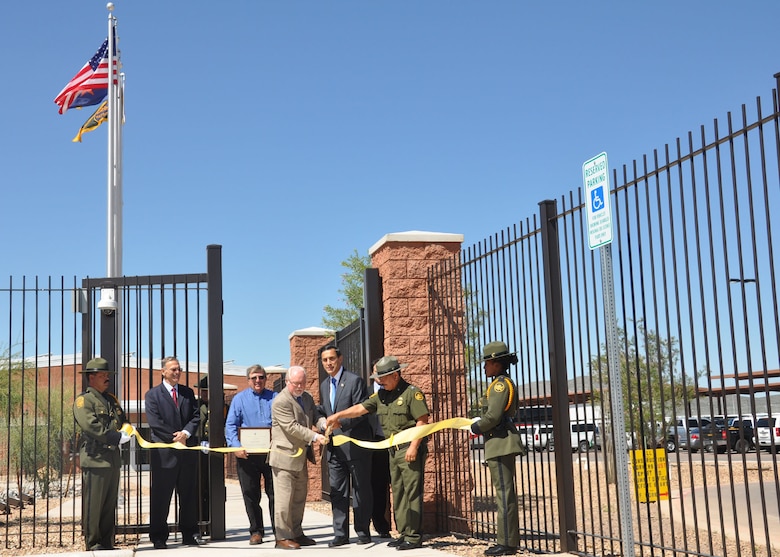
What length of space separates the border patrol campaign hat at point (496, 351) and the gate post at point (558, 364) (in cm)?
45

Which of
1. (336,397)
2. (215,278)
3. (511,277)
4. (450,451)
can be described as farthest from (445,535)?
(215,278)

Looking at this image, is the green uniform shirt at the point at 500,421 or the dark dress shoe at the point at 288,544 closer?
the green uniform shirt at the point at 500,421

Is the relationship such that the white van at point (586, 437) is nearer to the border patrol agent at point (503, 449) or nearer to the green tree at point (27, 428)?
the border patrol agent at point (503, 449)

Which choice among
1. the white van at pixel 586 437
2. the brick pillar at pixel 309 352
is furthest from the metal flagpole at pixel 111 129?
the white van at pixel 586 437

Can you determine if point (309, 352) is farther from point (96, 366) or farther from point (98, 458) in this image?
point (98, 458)

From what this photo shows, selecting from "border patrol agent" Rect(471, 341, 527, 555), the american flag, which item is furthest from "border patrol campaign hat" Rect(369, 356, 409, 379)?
the american flag

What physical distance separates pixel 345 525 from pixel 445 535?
119 centimetres

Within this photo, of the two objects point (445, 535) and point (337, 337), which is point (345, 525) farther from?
point (337, 337)

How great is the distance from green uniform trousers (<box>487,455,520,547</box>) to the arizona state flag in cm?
1602

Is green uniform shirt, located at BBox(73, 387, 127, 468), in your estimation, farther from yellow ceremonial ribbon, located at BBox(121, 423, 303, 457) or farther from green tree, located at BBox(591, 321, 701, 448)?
green tree, located at BBox(591, 321, 701, 448)

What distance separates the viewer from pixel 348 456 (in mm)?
10219

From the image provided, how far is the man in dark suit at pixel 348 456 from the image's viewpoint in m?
10.1

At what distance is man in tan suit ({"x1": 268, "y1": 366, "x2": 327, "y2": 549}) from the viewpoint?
9.59m

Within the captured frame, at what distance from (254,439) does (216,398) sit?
75cm
